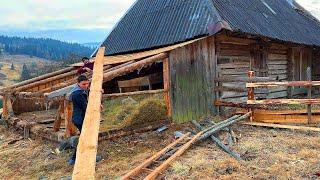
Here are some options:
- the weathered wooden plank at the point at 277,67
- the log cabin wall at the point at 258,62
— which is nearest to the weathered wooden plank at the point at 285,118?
the log cabin wall at the point at 258,62

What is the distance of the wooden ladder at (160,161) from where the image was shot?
5824 mm

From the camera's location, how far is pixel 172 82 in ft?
31.3

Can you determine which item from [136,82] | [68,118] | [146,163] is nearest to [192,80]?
[136,82]

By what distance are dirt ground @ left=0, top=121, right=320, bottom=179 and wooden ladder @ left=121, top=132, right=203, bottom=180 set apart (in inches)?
4.9

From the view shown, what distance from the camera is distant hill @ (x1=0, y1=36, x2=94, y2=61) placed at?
10856 centimetres

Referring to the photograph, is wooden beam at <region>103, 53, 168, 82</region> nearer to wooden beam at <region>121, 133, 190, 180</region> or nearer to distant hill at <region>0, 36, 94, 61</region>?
wooden beam at <region>121, 133, 190, 180</region>

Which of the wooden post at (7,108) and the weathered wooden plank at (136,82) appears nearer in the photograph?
the weathered wooden plank at (136,82)

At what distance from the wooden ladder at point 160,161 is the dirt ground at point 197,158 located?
126mm

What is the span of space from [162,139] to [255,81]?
3360 mm

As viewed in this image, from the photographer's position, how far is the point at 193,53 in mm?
10141

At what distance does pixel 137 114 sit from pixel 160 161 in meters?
2.35

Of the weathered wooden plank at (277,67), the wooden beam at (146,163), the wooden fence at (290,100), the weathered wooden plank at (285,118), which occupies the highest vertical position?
the weathered wooden plank at (277,67)

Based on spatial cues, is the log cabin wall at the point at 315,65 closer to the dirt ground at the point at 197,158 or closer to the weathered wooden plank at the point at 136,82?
the dirt ground at the point at 197,158

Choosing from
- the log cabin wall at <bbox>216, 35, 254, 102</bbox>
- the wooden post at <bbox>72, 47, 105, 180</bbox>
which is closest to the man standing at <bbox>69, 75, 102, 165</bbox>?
the wooden post at <bbox>72, 47, 105, 180</bbox>
